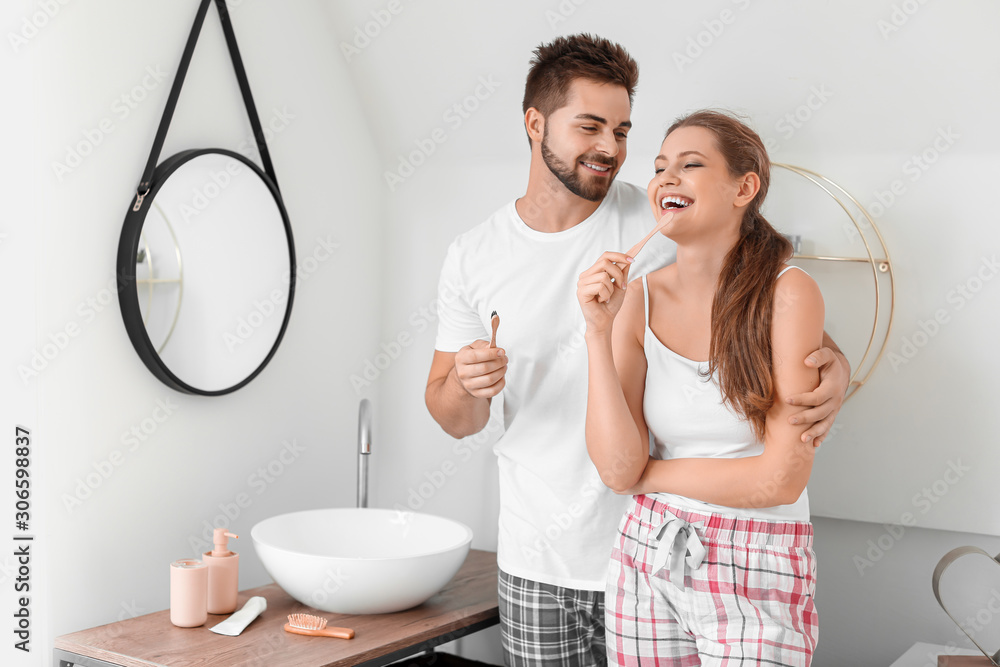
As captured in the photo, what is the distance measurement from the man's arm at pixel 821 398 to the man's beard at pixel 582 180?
1.69 feet

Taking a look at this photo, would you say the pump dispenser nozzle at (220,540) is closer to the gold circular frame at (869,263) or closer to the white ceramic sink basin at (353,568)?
the white ceramic sink basin at (353,568)

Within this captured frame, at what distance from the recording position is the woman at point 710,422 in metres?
1.22

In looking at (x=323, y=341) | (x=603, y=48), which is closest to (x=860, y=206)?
(x=603, y=48)

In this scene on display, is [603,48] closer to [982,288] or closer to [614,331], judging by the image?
[614,331]

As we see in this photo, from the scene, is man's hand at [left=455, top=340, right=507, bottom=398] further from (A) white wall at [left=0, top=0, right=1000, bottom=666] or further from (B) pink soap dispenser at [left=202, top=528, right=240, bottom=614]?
(A) white wall at [left=0, top=0, right=1000, bottom=666]

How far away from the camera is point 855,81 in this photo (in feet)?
5.52

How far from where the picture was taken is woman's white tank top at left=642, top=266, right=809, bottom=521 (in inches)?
50.1

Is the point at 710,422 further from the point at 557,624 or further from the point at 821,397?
the point at 557,624

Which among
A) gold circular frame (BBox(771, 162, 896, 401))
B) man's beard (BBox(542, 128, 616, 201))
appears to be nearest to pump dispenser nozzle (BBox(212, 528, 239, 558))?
man's beard (BBox(542, 128, 616, 201))

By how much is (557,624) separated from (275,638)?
1.61ft

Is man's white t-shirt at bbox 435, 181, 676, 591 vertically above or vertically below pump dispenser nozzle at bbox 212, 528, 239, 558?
above

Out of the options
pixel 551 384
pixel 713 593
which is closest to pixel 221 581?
pixel 551 384

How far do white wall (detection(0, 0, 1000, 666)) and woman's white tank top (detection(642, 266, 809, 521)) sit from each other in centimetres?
59

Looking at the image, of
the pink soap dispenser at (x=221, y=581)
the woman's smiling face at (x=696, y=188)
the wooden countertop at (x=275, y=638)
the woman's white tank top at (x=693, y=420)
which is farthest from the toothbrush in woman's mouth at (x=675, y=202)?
the pink soap dispenser at (x=221, y=581)
